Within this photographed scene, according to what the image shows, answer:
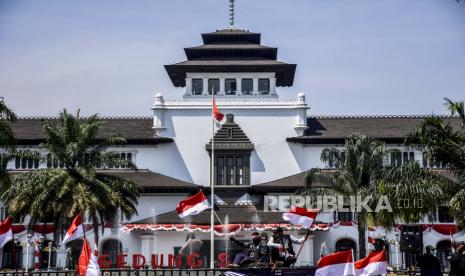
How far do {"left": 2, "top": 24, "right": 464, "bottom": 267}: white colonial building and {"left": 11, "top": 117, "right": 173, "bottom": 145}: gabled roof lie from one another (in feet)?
0.30

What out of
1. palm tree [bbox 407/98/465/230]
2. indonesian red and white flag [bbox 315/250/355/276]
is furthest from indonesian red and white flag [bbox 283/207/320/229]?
palm tree [bbox 407/98/465/230]

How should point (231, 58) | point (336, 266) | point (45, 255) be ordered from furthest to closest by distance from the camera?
point (231, 58), point (45, 255), point (336, 266)

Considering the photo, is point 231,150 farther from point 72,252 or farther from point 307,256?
point 72,252

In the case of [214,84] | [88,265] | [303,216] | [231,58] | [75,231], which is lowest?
[88,265]

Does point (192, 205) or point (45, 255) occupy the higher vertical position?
point (192, 205)

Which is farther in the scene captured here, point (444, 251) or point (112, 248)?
point (112, 248)

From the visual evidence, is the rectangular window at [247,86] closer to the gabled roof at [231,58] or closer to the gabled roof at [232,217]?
the gabled roof at [231,58]

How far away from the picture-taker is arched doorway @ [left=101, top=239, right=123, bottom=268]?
58.2 m

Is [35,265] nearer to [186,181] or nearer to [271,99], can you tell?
[186,181]

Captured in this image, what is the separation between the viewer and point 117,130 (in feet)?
208

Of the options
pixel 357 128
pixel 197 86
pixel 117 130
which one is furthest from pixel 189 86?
pixel 357 128

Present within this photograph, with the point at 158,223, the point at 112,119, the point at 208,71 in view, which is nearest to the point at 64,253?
the point at 158,223

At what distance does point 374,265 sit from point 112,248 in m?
40.4

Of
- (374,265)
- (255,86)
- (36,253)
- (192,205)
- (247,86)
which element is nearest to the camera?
(374,265)
